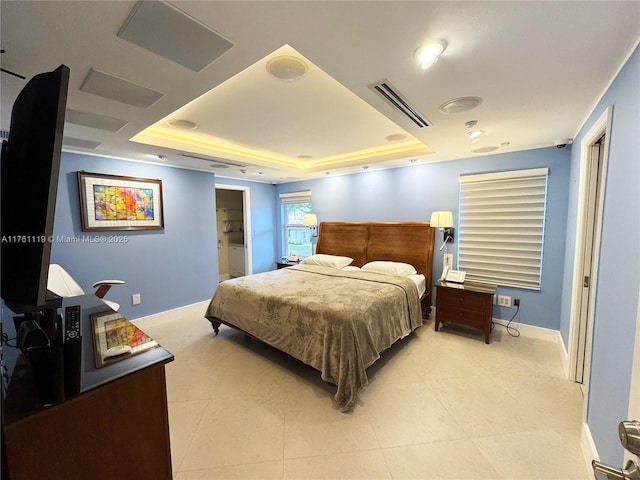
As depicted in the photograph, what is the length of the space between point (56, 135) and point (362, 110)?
217 cm

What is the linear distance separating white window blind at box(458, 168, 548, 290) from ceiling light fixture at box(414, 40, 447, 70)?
8.53ft

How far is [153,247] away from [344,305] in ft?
9.71

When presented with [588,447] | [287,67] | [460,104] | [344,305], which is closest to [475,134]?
[460,104]

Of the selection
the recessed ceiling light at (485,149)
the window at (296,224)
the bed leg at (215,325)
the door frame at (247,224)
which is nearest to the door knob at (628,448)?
the recessed ceiling light at (485,149)

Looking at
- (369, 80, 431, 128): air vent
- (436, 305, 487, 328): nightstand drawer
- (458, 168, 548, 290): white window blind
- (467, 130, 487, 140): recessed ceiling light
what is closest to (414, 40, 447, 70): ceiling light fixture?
(369, 80, 431, 128): air vent

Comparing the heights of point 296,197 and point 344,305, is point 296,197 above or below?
above

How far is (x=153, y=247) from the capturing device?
3678mm

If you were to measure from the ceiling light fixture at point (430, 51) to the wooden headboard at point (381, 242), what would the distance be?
2.83 meters

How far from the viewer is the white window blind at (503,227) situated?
3.06 meters

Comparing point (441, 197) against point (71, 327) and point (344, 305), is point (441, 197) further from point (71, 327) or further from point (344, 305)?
point (71, 327)

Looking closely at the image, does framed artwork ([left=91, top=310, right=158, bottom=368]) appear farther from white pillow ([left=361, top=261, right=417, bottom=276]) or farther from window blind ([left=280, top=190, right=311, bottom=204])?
window blind ([left=280, top=190, right=311, bottom=204])

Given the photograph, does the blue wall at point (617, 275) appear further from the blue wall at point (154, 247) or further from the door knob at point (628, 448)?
the blue wall at point (154, 247)

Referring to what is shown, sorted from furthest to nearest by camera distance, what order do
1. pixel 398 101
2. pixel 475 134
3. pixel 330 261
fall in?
pixel 330 261 < pixel 475 134 < pixel 398 101

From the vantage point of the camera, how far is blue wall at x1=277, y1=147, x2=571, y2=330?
9.64ft
